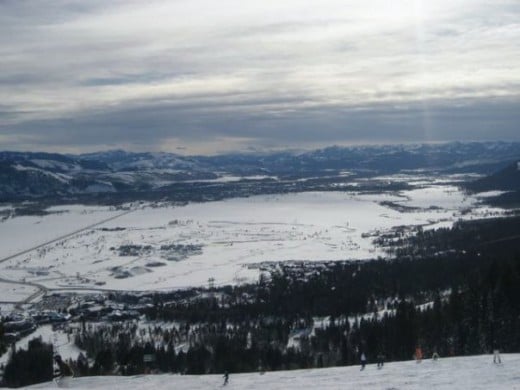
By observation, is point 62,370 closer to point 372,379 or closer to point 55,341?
point 372,379

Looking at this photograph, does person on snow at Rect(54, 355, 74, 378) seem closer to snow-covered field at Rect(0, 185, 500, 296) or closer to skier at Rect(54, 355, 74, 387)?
skier at Rect(54, 355, 74, 387)

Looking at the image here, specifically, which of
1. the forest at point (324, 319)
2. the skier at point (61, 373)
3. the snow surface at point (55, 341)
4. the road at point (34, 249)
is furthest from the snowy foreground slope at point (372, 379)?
the road at point (34, 249)

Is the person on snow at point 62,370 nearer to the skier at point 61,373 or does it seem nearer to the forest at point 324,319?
the skier at point 61,373

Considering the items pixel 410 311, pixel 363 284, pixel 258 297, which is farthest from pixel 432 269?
pixel 410 311

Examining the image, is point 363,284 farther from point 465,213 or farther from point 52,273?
point 465,213

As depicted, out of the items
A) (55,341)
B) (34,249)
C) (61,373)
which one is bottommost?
(34,249)

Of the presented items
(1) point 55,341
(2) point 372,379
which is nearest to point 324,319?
(1) point 55,341
